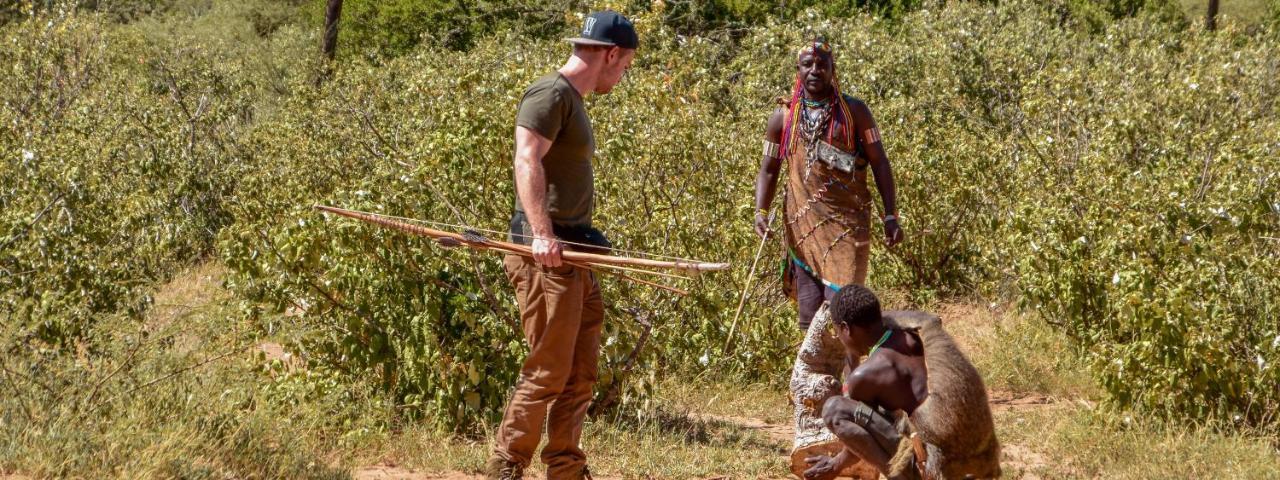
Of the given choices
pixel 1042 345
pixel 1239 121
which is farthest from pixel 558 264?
pixel 1239 121

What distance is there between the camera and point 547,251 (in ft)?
13.7

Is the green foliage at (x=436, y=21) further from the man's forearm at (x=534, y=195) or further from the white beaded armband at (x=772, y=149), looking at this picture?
the man's forearm at (x=534, y=195)

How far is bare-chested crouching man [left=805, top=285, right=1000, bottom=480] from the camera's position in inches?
159

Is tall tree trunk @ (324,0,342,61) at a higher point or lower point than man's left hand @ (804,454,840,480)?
lower

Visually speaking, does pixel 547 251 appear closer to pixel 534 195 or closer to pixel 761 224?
pixel 534 195

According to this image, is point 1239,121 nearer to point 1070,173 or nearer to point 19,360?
point 1070,173

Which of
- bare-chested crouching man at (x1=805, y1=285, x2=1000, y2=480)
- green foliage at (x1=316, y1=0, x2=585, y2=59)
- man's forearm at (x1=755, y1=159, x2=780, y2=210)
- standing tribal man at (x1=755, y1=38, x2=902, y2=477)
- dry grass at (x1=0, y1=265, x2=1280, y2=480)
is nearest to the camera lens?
bare-chested crouching man at (x1=805, y1=285, x2=1000, y2=480)

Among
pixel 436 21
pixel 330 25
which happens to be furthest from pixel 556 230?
pixel 436 21

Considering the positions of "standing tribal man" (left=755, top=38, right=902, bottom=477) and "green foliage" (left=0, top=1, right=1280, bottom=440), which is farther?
"green foliage" (left=0, top=1, right=1280, bottom=440)

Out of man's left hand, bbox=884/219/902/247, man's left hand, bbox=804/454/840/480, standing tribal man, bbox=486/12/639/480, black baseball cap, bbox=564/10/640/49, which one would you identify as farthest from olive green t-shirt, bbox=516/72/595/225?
man's left hand, bbox=884/219/902/247

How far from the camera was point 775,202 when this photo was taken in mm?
7773

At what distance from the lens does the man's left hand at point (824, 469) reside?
4.70 meters

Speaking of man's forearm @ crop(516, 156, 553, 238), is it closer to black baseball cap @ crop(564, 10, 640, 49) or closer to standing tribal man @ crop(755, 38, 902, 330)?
black baseball cap @ crop(564, 10, 640, 49)

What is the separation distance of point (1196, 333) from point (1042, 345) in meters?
2.33
